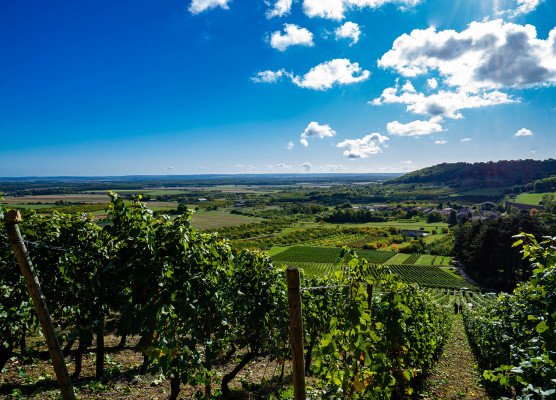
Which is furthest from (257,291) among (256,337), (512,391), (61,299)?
(512,391)

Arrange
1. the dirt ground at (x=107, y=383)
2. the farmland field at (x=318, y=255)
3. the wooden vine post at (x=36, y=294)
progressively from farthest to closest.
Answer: the farmland field at (x=318, y=255) → the dirt ground at (x=107, y=383) → the wooden vine post at (x=36, y=294)

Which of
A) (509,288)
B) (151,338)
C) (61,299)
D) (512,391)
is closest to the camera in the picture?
(151,338)

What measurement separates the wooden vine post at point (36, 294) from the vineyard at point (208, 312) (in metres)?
0.20

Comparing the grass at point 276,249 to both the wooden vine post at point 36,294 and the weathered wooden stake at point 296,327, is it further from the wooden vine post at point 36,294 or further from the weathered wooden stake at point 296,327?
the weathered wooden stake at point 296,327

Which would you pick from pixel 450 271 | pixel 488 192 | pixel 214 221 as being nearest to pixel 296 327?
pixel 450 271

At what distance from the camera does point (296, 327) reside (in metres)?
3.12

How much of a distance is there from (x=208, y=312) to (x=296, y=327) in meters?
3.00

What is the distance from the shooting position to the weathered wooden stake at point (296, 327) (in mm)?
3066

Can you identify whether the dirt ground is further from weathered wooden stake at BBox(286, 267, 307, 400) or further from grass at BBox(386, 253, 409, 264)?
grass at BBox(386, 253, 409, 264)

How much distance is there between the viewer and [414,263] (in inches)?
2618

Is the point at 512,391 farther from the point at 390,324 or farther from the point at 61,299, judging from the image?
the point at 61,299

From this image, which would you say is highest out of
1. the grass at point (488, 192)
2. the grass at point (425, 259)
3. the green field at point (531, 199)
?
the grass at point (488, 192)

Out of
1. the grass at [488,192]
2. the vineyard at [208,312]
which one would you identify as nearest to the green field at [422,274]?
the vineyard at [208,312]

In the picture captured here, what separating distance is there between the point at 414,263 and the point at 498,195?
157 m
